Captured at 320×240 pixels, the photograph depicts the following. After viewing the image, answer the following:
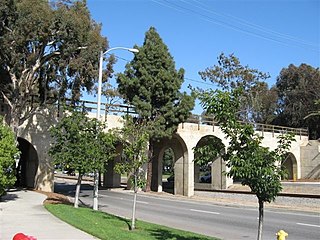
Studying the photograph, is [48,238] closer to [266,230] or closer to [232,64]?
[266,230]

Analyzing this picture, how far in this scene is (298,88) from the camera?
56.4 metres

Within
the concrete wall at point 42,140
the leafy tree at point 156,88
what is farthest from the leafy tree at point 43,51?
the leafy tree at point 156,88

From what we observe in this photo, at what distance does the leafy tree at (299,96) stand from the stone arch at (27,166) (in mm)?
36391

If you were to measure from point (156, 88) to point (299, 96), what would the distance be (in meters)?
31.8

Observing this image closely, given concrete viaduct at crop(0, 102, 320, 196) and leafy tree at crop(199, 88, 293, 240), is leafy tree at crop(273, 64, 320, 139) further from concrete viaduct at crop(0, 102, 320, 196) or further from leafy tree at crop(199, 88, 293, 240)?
leafy tree at crop(199, 88, 293, 240)

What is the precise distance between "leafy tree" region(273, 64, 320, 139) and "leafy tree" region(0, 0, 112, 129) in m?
36.8

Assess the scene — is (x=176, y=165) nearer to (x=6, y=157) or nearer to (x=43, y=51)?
(x=43, y=51)

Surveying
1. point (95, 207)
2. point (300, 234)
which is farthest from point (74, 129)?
point (300, 234)

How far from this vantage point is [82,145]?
57.0 ft

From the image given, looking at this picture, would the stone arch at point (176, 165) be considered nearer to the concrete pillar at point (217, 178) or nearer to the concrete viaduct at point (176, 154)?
the concrete viaduct at point (176, 154)

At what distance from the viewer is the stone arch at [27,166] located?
99.7ft

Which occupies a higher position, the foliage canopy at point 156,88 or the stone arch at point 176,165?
the foliage canopy at point 156,88

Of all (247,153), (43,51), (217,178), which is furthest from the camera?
(217,178)

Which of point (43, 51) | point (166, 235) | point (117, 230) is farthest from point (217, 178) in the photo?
point (117, 230)
